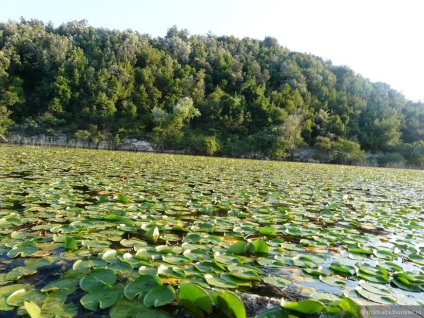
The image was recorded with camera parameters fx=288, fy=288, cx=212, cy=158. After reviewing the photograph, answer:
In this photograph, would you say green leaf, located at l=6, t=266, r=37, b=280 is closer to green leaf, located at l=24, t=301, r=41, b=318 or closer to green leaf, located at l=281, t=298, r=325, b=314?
green leaf, located at l=24, t=301, r=41, b=318

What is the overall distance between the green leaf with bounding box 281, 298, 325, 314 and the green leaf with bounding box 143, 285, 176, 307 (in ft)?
2.05

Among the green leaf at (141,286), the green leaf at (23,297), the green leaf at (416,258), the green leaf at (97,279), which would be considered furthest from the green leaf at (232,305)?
the green leaf at (416,258)

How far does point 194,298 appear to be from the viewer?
1.52 m

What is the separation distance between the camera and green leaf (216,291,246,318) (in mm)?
1410

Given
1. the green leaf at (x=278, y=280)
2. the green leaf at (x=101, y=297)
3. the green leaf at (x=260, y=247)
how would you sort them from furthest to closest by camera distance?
1. the green leaf at (x=260, y=247)
2. the green leaf at (x=278, y=280)
3. the green leaf at (x=101, y=297)

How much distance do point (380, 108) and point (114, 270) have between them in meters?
58.6

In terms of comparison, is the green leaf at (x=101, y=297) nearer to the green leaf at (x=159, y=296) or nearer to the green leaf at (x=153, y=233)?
the green leaf at (x=159, y=296)

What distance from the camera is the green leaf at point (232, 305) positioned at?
4.63 ft

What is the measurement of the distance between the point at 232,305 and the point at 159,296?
1.36 ft

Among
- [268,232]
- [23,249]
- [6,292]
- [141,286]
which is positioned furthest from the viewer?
[268,232]

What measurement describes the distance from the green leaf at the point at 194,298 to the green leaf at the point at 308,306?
0.42 m

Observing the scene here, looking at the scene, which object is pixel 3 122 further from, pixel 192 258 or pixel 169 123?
pixel 192 258

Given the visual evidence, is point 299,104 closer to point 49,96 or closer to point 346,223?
point 49,96

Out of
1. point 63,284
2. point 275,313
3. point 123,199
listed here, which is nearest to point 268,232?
point 275,313
